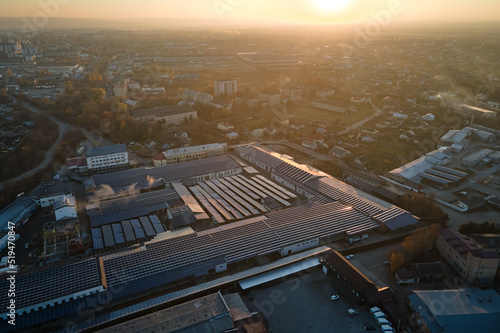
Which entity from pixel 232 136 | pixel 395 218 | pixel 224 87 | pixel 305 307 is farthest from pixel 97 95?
pixel 305 307

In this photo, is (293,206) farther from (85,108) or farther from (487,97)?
(487,97)

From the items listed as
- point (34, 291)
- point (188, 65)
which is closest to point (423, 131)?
point (34, 291)

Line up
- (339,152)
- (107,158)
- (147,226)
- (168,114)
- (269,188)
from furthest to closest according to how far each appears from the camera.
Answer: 1. (168,114)
2. (339,152)
3. (107,158)
4. (269,188)
5. (147,226)

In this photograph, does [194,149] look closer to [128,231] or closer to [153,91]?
[128,231]

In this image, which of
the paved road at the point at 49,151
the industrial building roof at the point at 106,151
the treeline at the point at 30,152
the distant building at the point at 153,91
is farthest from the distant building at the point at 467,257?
the distant building at the point at 153,91

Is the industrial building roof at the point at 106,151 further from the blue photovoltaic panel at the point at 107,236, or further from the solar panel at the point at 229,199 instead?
the blue photovoltaic panel at the point at 107,236

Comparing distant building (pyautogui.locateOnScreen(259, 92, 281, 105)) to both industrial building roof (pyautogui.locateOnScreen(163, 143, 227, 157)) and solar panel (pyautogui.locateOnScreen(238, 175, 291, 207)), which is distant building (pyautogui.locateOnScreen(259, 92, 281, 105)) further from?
solar panel (pyautogui.locateOnScreen(238, 175, 291, 207))
